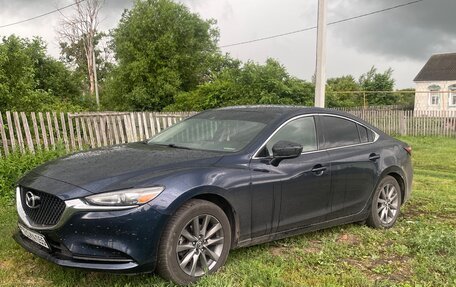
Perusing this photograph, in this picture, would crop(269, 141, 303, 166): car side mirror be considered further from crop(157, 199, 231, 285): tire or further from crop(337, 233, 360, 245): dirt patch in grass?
crop(337, 233, 360, 245): dirt patch in grass

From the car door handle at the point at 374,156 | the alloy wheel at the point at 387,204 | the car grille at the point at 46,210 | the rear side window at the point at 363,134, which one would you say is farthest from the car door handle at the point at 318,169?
the car grille at the point at 46,210

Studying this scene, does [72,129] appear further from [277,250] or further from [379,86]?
[379,86]

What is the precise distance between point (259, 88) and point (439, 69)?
2996cm

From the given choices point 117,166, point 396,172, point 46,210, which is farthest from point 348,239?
point 46,210

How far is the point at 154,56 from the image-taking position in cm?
3406

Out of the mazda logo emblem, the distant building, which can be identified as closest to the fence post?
the mazda logo emblem

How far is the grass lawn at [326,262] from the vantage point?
12.5 ft

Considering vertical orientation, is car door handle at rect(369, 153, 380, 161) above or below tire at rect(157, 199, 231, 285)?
above

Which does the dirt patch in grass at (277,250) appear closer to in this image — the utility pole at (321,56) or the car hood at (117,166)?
the car hood at (117,166)

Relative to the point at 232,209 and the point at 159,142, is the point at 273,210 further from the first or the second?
the point at 159,142

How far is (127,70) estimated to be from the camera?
3431 centimetres

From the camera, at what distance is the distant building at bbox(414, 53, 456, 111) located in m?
41.2

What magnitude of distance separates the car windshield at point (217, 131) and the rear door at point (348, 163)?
83 cm

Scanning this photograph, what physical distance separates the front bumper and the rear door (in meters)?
2.26
